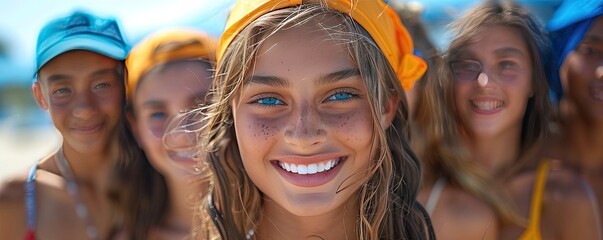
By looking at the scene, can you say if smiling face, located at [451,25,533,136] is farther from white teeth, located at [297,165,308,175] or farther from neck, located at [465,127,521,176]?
white teeth, located at [297,165,308,175]

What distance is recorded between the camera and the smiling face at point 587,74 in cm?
272

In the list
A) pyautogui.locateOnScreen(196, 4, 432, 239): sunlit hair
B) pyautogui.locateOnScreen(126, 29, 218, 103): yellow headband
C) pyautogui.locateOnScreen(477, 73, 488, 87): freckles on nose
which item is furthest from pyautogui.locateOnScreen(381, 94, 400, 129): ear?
pyautogui.locateOnScreen(126, 29, 218, 103): yellow headband

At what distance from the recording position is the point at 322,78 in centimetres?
182

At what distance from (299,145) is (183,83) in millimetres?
1024

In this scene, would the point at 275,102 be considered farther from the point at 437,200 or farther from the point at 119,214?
the point at 119,214

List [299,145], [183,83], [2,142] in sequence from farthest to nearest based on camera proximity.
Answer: [2,142], [183,83], [299,145]

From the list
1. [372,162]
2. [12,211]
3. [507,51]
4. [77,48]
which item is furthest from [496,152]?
[12,211]

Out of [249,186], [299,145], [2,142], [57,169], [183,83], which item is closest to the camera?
[299,145]

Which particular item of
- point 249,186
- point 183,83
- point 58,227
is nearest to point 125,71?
point 183,83

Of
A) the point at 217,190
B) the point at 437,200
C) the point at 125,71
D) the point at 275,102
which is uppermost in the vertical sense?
the point at 125,71

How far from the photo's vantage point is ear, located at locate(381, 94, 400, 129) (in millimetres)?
2021

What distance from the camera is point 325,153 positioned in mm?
1861

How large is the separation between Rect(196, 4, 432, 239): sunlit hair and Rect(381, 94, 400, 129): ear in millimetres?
15

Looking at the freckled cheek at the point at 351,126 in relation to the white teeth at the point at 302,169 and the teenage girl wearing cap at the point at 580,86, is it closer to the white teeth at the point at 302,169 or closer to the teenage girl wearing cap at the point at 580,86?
the white teeth at the point at 302,169
